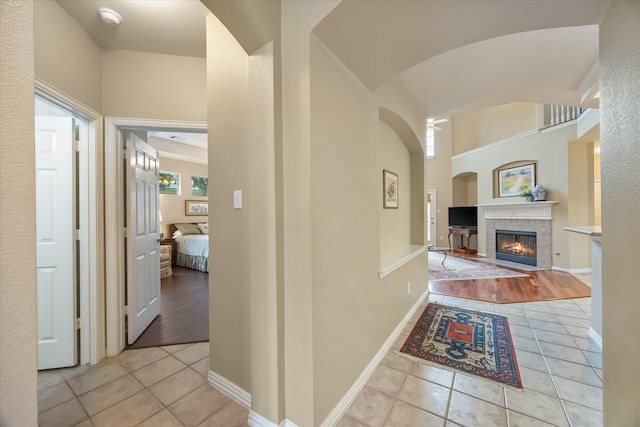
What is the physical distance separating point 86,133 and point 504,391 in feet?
12.4

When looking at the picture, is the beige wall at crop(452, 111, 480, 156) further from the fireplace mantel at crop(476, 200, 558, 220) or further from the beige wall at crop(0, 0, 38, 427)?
the beige wall at crop(0, 0, 38, 427)

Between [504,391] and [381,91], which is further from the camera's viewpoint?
[381,91]

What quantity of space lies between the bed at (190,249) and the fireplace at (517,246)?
7.05 m

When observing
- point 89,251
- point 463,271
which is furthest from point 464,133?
point 89,251

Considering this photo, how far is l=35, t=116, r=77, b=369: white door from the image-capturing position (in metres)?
2.00

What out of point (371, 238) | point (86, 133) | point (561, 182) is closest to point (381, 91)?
point (371, 238)

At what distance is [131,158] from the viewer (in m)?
2.40

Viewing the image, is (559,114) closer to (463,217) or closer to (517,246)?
(517,246)

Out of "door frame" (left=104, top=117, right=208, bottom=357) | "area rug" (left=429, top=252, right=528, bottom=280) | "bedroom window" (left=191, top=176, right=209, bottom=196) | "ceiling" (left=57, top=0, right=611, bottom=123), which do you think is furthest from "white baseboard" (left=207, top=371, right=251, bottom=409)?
"bedroom window" (left=191, top=176, right=209, bottom=196)

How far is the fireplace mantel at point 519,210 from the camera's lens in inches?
210

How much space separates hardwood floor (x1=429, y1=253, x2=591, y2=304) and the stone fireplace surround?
713mm

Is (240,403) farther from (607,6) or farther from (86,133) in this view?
(607,6)

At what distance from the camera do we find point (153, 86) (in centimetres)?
227

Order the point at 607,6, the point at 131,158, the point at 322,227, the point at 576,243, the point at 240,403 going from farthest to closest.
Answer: the point at 576,243, the point at 131,158, the point at 240,403, the point at 322,227, the point at 607,6
